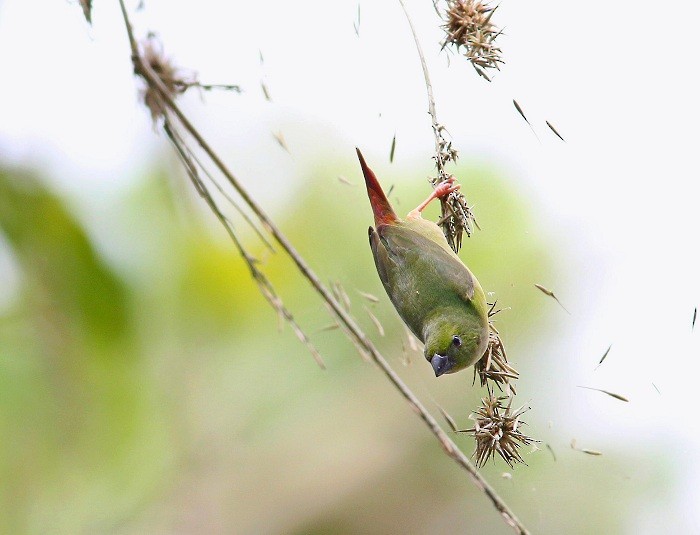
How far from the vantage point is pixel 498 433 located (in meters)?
2.04

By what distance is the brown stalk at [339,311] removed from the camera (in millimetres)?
1601

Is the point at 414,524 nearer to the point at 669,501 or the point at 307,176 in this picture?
the point at 669,501

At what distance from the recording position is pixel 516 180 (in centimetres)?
549

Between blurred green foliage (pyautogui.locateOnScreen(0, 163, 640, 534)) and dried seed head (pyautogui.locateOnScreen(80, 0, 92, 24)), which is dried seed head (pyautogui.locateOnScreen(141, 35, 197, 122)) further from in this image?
blurred green foliage (pyautogui.locateOnScreen(0, 163, 640, 534))

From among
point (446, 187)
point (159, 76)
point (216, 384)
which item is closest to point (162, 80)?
point (159, 76)

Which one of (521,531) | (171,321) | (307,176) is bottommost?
(171,321)

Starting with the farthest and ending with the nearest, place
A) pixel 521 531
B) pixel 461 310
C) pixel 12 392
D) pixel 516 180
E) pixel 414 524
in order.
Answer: pixel 414 524 < pixel 516 180 < pixel 12 392 < pixel 461 310 < pixel 521 531

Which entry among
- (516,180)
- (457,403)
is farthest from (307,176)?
(457,403)

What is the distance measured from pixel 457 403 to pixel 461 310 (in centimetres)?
261

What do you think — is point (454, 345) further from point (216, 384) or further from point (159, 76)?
point (216, 384)

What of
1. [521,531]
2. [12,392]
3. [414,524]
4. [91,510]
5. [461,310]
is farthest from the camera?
[414,524]

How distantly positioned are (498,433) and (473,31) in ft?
3.60

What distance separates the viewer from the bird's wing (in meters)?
2.79

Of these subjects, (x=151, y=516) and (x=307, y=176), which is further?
(x=151, y=516)
